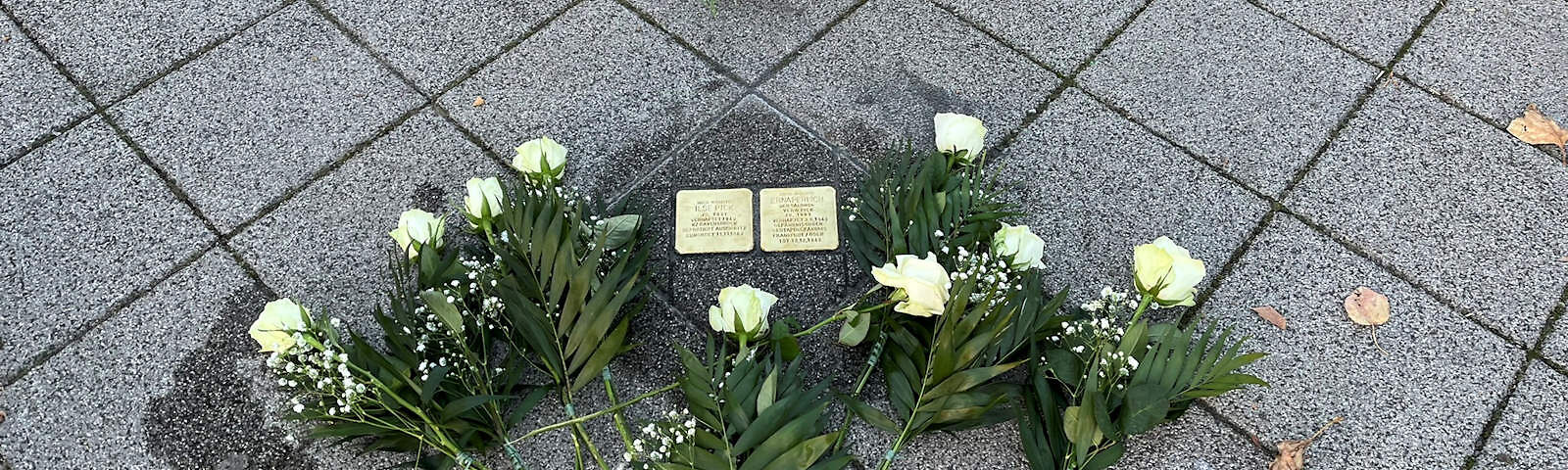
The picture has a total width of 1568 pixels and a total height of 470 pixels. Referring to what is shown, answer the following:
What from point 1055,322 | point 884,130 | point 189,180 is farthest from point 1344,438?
point 189,180

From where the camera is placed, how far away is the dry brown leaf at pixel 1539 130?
258cm

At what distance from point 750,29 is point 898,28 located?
0.43 metres

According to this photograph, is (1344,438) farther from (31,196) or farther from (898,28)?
(31,196)

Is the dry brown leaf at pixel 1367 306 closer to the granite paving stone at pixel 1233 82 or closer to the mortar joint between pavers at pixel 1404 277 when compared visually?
the mortar joint between pavers at pixel 1404 277

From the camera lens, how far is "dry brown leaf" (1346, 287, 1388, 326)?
224 centimetres

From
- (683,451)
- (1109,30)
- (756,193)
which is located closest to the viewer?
(683,451)

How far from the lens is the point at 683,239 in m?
2.36

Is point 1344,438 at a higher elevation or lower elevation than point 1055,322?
lower

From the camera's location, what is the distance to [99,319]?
224 centimetres

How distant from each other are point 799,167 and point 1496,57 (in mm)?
2006

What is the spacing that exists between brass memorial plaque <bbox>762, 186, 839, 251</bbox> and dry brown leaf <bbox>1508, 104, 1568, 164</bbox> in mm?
1827

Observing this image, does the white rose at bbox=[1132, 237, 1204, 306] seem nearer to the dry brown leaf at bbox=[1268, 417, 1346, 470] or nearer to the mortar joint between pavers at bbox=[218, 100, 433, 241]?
the dry brown leaf at bbox=[1268, 417, 1346, 470]

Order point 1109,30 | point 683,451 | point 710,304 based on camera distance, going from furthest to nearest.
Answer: point 1109,30 → point 710,304 → point 683,451

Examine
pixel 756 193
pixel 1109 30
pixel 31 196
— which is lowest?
pixel 31 196
